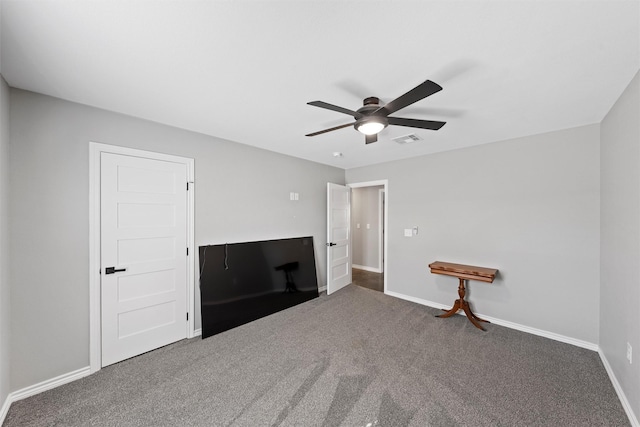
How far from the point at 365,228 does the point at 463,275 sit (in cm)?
333

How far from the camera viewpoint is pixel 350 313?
347 centimetres

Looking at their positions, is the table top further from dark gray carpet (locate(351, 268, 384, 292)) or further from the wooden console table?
dark gray carpet (locate(351, 268, 384, 292))

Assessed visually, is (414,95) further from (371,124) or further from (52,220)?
(52,220)

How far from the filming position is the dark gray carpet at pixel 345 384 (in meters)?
1.71

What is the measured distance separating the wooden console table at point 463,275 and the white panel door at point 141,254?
330cm

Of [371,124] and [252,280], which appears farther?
[252,280]

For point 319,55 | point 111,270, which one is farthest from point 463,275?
point 111,270

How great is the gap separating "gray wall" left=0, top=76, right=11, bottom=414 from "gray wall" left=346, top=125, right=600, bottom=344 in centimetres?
439

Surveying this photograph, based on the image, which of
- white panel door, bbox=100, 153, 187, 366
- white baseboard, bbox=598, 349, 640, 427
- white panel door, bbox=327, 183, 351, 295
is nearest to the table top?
white baseboard, bbox=598, 349, 640, 427

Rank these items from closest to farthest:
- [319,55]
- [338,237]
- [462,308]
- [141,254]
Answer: [319,55]
[141,254]
[462,308]
[338,237]

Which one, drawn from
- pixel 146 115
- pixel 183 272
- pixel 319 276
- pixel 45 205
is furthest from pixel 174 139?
pixel 319 276

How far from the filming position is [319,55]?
1.49m

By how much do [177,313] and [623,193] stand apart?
4.31 metres

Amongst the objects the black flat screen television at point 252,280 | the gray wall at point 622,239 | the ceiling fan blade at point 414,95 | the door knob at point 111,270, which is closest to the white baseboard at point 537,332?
the gray wall at point 622,239
